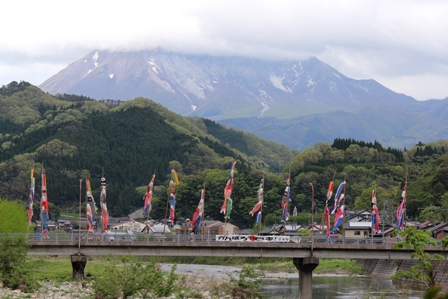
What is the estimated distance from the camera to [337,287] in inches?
2694

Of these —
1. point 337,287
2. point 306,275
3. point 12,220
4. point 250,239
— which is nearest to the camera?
point 306,275

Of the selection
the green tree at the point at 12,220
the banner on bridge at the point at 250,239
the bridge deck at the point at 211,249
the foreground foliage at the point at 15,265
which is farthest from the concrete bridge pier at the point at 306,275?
the green tree at the point at 12,220

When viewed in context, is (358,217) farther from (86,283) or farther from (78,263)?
(86,283)

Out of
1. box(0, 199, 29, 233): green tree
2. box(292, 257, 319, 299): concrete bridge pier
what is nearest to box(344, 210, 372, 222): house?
box(0, 199, 29, 233): green tree

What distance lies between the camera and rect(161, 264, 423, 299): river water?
5984 cm

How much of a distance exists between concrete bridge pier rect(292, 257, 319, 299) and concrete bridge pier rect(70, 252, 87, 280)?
15.1 meters

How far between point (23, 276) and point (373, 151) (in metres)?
144

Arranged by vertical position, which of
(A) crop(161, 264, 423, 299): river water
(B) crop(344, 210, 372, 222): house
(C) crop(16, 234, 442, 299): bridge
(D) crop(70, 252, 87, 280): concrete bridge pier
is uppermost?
(B) crop(344, 210, 372, 222): house

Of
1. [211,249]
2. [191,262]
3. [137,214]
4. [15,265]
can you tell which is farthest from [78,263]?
[137,214]

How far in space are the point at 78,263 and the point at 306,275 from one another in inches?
642

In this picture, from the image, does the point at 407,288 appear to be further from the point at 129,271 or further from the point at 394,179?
the point at 394,179

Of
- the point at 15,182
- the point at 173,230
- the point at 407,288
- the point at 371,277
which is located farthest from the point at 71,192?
the point at 407,288

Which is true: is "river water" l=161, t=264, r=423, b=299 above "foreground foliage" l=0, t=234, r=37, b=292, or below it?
below

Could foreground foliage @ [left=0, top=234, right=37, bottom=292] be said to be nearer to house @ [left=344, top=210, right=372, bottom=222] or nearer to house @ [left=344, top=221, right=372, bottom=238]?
house @ [left=344, top=221, right=372, bottom=238]
